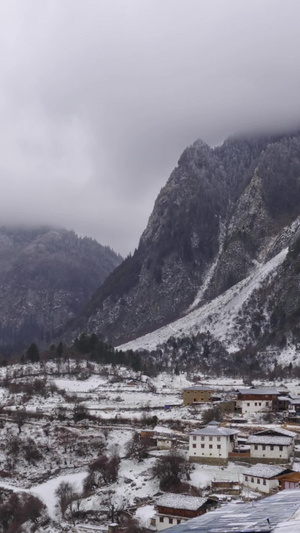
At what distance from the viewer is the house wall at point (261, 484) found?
194ft

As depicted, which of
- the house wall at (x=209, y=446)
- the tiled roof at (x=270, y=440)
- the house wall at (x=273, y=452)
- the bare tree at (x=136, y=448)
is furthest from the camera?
the bare tree at (x=136, y=448)

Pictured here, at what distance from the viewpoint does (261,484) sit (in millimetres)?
59656

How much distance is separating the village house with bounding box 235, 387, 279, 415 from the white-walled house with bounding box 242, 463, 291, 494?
112 feet

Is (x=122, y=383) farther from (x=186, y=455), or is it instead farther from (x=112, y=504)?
(x=112, y=504)

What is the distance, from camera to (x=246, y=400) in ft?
320

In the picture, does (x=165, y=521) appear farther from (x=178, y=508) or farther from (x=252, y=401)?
(x=252, y=401)

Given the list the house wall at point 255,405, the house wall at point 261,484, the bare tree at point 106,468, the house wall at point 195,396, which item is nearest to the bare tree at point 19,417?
the bare tree at point 106,468

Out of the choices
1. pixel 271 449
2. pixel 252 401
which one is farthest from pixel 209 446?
pixel 252 401

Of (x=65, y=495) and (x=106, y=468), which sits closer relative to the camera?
(x=65, y=495)

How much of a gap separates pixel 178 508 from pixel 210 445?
63.8 ft

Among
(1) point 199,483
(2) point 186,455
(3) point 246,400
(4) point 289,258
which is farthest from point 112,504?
(4) point 289,258

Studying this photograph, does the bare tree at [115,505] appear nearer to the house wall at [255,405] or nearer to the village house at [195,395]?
the house wall at [255,405]

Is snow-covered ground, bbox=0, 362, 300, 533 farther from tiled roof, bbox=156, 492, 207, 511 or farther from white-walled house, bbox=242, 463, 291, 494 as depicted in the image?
tiled roof, bbox=156, 492, 207, 511

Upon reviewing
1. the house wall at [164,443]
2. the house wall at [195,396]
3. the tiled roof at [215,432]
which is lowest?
the house wall at [164,443]
